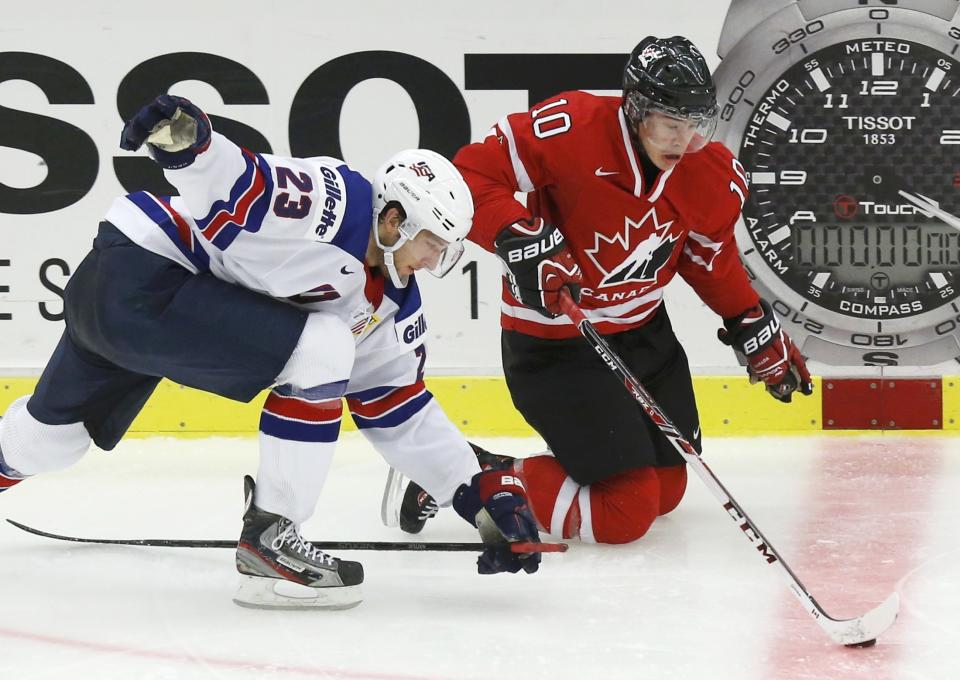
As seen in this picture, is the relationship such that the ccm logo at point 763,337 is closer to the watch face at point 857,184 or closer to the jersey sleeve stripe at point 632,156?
the jersey sleeve stripe at point 632,156

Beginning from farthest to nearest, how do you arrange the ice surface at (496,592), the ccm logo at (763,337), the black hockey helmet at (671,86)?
the ccm logo at (763,337) < the black hockey helmet at (671,86) < the ice surface at (496,592)

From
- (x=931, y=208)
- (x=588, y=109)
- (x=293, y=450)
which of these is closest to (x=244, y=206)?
(x=293, y=450)

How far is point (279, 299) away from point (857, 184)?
7.65 ft

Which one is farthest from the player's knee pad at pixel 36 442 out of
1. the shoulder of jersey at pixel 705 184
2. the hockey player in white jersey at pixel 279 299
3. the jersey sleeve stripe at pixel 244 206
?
the shoulder of jersey at pixel 705 184

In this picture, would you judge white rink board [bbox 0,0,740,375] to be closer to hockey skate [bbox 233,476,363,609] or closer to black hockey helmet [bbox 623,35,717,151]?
black hockey helmet [bbox 623,35,717,151]

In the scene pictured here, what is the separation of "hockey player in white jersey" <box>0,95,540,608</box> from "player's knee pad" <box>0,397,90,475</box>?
15 cm

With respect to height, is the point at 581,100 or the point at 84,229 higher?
the point at 581,100

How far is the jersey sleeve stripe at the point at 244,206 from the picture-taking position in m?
2.09

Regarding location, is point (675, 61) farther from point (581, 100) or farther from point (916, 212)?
point (916, 212)

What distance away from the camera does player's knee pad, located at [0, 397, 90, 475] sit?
2.37 m

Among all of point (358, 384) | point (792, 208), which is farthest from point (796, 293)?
point (358, 384)

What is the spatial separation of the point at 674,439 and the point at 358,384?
0.59 m

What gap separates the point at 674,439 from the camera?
2.37 m

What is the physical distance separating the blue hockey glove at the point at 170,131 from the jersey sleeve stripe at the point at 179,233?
0.82ft
